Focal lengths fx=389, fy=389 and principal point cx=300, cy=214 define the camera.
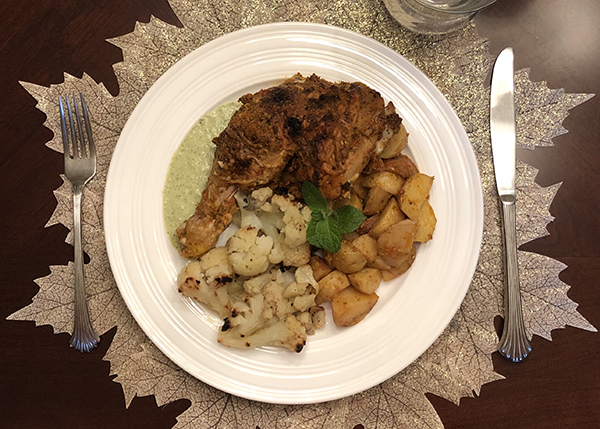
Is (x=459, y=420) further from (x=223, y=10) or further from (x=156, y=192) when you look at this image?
(x=223, y=10)

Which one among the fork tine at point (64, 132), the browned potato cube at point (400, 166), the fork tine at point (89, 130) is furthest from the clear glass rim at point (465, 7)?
the fork tine at point (64, 132)

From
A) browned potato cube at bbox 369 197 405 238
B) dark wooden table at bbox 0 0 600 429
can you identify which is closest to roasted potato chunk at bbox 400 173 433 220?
browned potato cube at bbox 369 197 405 238

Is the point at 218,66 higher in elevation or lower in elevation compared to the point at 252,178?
higher

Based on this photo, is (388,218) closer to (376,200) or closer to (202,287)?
(376,200)

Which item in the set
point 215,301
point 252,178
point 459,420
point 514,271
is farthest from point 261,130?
point 459,420

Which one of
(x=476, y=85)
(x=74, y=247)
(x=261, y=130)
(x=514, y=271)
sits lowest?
(x=514, y=271)

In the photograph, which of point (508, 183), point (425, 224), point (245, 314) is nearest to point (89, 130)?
point (245, 314)

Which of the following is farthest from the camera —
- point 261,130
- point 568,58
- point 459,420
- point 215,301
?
point 568,58
